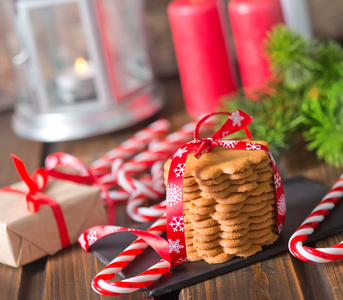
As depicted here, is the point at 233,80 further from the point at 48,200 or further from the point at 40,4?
the point at 48,200

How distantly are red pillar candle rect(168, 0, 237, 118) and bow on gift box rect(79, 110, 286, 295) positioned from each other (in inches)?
17.6

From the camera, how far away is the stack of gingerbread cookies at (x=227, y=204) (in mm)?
666

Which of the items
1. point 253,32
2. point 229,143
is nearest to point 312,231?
point 229,143

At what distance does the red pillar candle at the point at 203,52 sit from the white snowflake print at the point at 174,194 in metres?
0.56

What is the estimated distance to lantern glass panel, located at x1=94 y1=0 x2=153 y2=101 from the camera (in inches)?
44.9

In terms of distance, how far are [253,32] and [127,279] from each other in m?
0.64

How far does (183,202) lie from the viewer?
681mm

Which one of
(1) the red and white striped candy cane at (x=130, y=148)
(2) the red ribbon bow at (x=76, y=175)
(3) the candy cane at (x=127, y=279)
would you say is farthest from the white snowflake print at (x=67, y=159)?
(3) the candy cane at (x=127, y=279)

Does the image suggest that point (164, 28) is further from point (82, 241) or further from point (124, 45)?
point (82, 241)

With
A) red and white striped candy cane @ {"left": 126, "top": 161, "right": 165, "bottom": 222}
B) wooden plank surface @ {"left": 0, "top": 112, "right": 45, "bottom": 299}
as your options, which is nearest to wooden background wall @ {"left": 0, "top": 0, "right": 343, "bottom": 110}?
wooden plank surface @ {"left": 0, "top": 112, "right": 45, "bottom": 299}

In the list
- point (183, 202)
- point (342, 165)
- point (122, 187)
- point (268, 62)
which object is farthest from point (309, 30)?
point (183, 202)

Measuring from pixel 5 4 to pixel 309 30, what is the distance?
1.99ft

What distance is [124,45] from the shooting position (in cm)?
119

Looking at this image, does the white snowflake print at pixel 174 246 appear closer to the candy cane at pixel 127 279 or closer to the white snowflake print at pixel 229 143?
the candy cane at pixel 127 279
